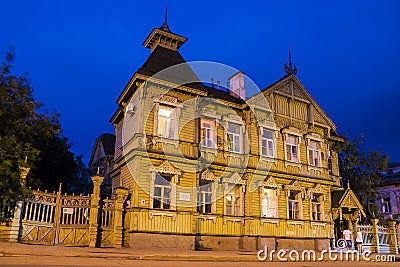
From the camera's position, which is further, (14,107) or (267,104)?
(267,104)

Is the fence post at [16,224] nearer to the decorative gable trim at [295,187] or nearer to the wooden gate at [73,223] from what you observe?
the wooden gate at [73,223]

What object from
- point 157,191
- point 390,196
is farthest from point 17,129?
point 390,196

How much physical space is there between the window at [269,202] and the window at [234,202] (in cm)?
156

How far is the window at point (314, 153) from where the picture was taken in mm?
25141

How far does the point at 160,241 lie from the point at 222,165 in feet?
17.8

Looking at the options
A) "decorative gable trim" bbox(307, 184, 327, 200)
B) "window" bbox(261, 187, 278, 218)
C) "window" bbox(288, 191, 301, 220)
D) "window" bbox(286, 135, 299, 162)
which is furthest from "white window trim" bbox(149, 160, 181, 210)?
"decorative gable trim" bbox(307, 184, 327, 200)

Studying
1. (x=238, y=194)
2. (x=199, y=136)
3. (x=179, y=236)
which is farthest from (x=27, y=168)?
(x=238, y=194)

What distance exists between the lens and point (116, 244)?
16.1m

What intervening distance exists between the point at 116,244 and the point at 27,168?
15.9 ft

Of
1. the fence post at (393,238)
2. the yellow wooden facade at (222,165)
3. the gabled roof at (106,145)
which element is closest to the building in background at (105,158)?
the gabled roof at (106,145)

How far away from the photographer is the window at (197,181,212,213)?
19625mm

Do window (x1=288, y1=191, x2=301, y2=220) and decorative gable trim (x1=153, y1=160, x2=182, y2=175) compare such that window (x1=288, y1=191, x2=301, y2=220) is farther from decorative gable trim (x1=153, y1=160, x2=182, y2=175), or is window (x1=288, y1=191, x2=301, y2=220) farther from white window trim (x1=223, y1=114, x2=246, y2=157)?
decorative gable trim (x1=153, y1=160, x2=182, y2=175)

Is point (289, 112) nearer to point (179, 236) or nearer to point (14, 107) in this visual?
point (179, 236)

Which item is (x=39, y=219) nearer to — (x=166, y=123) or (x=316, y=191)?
(x=166, y=123)
